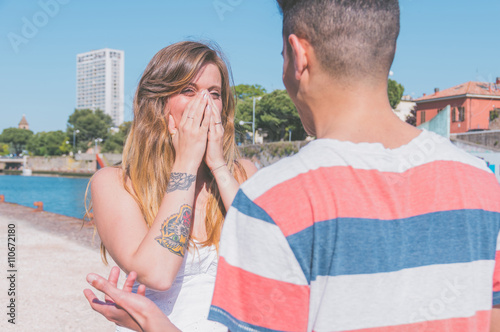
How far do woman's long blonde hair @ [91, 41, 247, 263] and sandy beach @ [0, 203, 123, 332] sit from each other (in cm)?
308

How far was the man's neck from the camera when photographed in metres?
1.15

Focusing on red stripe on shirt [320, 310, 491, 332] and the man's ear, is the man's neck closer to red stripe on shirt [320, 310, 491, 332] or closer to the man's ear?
the man's ear

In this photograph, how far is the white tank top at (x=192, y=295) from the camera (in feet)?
6.65

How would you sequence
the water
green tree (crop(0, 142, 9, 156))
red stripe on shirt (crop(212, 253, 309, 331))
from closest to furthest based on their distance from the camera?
red stripe on shirt (crop(212, 253, 309, 331))
the water
green tree (crop(0, 142, 9, 156))

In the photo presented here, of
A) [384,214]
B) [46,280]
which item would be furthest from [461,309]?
[46,280]

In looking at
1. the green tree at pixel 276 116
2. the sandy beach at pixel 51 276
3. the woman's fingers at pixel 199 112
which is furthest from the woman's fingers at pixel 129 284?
the green tree at pixel 276 116

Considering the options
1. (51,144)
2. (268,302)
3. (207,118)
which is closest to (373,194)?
(268,302)

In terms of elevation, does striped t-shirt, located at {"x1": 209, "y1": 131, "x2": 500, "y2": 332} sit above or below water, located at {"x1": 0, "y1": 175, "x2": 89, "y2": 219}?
above

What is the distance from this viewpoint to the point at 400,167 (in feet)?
3.57

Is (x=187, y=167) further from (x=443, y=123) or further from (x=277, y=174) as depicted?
(x=443, y=123)

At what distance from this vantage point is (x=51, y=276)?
654 cm

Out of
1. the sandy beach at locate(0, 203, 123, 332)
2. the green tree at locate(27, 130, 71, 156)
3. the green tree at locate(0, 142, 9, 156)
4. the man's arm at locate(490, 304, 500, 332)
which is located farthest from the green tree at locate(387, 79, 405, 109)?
the green tree at locate(0, 142, 9, 156)

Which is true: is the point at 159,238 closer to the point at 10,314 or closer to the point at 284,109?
the point at 10,314

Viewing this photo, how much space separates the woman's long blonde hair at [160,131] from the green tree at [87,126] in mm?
100575
